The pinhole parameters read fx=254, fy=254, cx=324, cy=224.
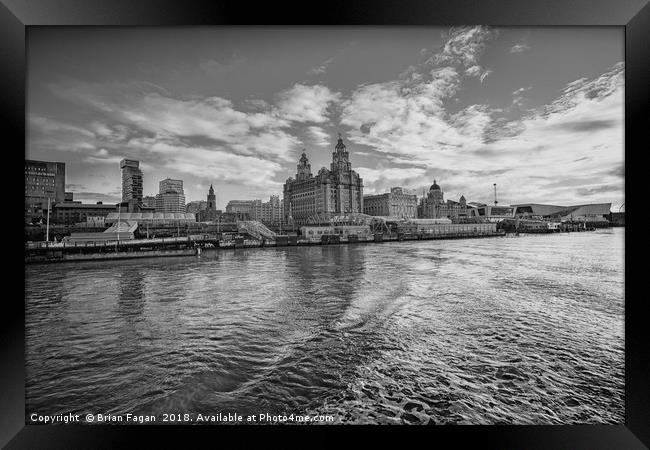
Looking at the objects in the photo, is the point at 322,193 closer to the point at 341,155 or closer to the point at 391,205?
the point at 391,205

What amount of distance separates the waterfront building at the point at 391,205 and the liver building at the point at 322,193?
0.42 metres

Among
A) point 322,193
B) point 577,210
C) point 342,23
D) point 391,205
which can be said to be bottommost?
point 577,210

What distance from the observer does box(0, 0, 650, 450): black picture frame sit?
75.9 inches

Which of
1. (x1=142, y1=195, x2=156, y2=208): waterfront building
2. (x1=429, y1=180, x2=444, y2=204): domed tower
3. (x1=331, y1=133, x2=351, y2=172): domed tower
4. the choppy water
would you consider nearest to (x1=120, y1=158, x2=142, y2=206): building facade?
(x1=142, y1=195, x2=156, y2=208): waterfront building

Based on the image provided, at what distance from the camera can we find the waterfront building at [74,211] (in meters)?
4.69

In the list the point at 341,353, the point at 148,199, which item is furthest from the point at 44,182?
the point at 341,353

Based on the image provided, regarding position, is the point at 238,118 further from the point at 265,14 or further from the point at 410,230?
the point at 410,230

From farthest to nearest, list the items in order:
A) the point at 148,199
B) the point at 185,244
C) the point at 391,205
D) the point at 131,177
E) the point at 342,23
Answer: the point at 185,244 → the point at 391,205 → the point at 148,199 → the point at 131,177 → the point at 342,23

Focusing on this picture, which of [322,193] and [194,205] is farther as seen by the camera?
[322,193]

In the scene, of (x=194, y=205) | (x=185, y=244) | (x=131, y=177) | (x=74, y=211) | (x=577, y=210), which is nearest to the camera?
(x=131, y=177)

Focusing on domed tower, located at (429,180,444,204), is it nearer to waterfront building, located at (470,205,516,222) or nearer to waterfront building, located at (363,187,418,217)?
waterfront building, located at (363,187,418,217)

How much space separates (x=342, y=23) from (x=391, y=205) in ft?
25.0

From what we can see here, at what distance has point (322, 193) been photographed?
8.56 meters

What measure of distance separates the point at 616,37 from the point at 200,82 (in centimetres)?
427
